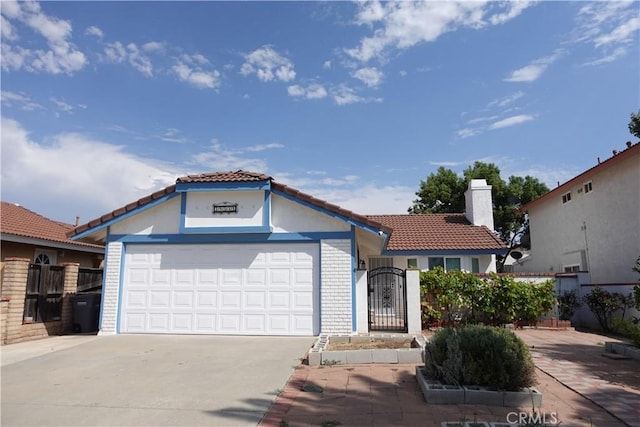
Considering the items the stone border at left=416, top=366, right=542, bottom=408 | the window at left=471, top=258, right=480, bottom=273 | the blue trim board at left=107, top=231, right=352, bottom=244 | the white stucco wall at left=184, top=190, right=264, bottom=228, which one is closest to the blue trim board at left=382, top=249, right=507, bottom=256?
the window at left=471, top=258, right=480, bottom=273

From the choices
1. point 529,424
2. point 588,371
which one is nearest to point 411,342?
point 588,371

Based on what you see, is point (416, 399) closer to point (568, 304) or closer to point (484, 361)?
point (484, 361)

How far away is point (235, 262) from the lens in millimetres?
11703

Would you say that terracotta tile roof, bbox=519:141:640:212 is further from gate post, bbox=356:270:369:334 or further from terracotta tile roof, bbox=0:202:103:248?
terracotta tile roof, bbox=0:202:103:248

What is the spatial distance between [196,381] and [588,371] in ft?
21.8

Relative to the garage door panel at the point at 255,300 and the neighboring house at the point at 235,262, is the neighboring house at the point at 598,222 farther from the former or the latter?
the garage door panel at the point at 255,300

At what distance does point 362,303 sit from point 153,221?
6.38 m

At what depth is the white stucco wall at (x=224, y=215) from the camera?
38.2 ft

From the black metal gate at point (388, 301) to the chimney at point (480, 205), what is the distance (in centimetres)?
685

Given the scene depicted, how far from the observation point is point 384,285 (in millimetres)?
15211

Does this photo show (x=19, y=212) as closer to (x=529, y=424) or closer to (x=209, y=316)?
(x=209, y=316)

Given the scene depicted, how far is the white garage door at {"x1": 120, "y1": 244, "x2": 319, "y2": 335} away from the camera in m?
Answer: 11.4

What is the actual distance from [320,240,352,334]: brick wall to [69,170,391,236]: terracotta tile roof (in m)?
0.82

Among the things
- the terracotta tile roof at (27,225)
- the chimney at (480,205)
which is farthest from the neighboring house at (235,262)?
the chimney at (480,205)
